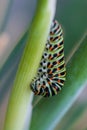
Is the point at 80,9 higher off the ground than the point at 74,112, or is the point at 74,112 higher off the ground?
the point at 80,9

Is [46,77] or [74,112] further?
[74,112]

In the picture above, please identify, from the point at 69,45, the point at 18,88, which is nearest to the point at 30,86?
the point at 18,88

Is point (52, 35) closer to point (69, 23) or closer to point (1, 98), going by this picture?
point (69, 23)
